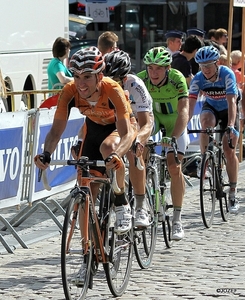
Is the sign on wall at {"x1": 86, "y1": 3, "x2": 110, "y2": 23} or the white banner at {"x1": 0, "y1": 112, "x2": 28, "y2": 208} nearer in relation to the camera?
the white banner at {"x1": 0, "y1": 112, "x2": 28, "y2": 208}

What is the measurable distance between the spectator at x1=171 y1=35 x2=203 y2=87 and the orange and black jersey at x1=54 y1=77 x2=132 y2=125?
7.40 meters

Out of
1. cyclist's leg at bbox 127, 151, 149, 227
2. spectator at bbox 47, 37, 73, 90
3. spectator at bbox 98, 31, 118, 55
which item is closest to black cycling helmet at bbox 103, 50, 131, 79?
cyclist's leg at bbox 127, 151, 149, 227

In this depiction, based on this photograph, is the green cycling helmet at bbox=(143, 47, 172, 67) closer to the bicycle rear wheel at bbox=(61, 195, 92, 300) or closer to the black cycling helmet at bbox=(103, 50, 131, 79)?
the black cycling helmet at bbox=(103, 50, 131, 79)

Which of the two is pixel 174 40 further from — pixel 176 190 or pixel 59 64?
pixel 176 190

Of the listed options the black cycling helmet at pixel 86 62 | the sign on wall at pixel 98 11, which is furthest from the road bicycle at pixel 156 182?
the sign on wall at pixel 98 11

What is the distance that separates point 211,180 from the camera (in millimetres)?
11453

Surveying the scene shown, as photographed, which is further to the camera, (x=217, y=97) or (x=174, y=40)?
(x=174, y=40)

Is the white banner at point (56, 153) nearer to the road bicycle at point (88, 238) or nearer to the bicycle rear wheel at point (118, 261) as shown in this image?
the bicycle rear wheel at point (118, 261)

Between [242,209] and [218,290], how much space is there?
4.86m

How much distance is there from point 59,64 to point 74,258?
7913mm

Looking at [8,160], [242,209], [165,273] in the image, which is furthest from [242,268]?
[242,209]

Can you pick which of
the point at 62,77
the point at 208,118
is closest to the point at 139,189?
the point at 208,118

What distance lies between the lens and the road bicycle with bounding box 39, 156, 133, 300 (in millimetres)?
7016

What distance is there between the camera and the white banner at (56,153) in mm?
10555
